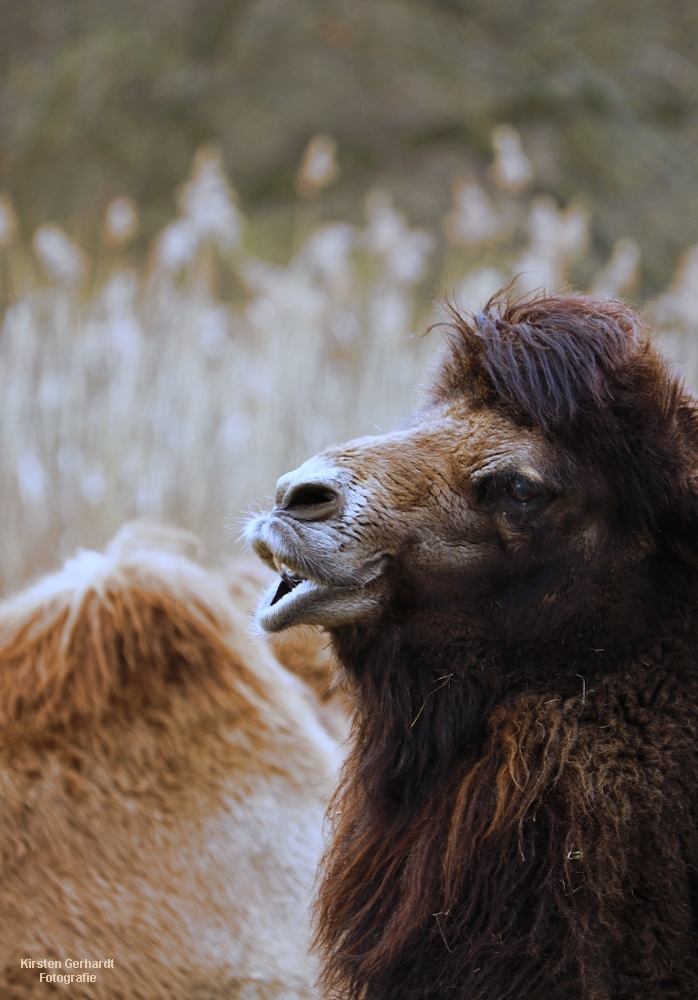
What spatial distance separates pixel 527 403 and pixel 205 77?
39.5 ft

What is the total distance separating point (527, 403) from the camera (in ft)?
6.30

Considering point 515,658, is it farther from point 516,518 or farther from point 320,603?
point 320,603

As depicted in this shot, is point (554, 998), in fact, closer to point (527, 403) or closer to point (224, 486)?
point (527, 403)

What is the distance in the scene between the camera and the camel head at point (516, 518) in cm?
185

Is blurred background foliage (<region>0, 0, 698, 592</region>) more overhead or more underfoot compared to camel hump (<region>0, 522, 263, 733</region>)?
more overhead

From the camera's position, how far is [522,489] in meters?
1.87

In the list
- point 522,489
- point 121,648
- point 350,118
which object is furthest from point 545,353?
point 350,118

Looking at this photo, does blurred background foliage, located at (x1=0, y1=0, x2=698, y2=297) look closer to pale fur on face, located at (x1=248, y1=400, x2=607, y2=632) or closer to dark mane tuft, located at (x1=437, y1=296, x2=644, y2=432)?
dark mane tuft, located at (x1=437, y1=296, x2=644, y2=432)

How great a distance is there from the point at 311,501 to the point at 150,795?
0.89 meters

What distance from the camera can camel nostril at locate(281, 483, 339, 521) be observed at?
1816 millimetres

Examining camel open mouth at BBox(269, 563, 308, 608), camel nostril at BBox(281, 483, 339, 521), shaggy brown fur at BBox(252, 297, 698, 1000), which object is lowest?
shaggy brown fur at BBox(252, 297, 698, 1000)

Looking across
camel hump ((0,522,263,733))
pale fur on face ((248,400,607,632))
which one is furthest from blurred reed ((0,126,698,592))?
pale fur on face ((248,400,607,632))

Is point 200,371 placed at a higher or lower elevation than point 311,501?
higher

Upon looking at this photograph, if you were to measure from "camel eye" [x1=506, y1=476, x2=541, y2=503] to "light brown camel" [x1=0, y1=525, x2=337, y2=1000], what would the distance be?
0.92 m
